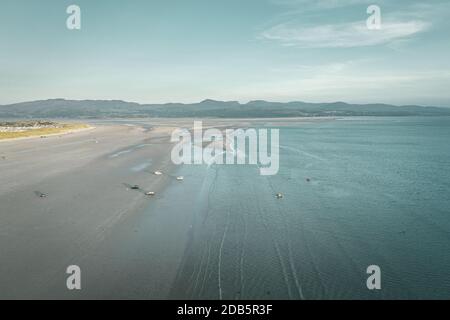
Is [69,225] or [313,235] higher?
[69,225]

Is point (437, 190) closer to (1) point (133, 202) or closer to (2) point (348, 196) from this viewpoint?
(2) point (348, 196)

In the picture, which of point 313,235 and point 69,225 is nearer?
point 313,235
